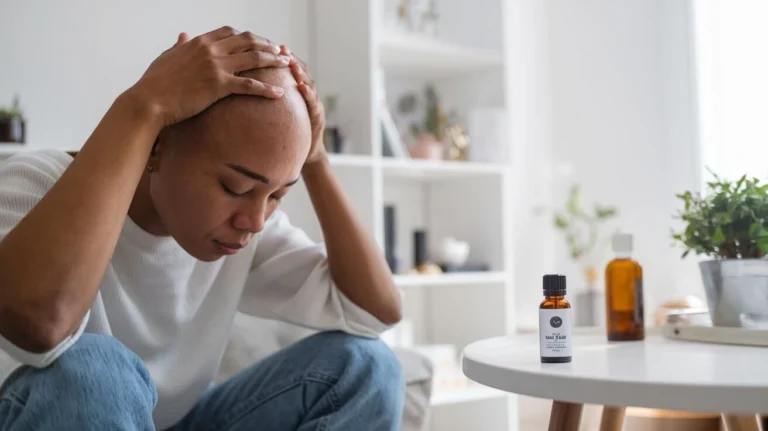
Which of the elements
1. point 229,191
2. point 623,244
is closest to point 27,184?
point 229,191

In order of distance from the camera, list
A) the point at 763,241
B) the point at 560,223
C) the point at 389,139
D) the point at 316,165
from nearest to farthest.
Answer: the point at 763,241 → the point at 316,165 → the point at 389,139 → the point at 560,223

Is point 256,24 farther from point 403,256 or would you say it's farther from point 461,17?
point 403,256

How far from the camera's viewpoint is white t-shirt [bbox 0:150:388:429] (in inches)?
49.9

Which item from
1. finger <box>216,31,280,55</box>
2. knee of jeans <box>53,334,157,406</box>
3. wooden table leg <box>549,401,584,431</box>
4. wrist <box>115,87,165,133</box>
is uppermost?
finger <box>216,31,280,55</box>

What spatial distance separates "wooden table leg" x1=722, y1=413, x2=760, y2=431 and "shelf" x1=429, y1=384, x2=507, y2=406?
1199 mm

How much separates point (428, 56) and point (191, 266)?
162 cm

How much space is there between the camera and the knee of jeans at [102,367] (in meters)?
0.98

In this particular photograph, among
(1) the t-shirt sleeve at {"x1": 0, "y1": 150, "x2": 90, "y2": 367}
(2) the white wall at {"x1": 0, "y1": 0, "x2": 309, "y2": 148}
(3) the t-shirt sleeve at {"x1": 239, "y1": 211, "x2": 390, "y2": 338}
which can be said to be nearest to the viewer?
(1) the t-shirt sleeve at {"x1": 0, "y1": 150, "x2": 90, "y2": 367}

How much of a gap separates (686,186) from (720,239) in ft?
5.49

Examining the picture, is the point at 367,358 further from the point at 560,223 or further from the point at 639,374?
the point at 560,223

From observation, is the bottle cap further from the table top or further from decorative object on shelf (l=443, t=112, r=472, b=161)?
decorative object on shelf (l=443, t=112, r=472, b=161)

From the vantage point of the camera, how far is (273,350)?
1.83m

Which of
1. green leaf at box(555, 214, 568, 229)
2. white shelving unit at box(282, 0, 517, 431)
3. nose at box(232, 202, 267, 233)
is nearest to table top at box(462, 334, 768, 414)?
nose at box(232, 202, 267, 233)

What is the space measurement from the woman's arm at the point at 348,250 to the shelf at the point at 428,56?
1.26 m
